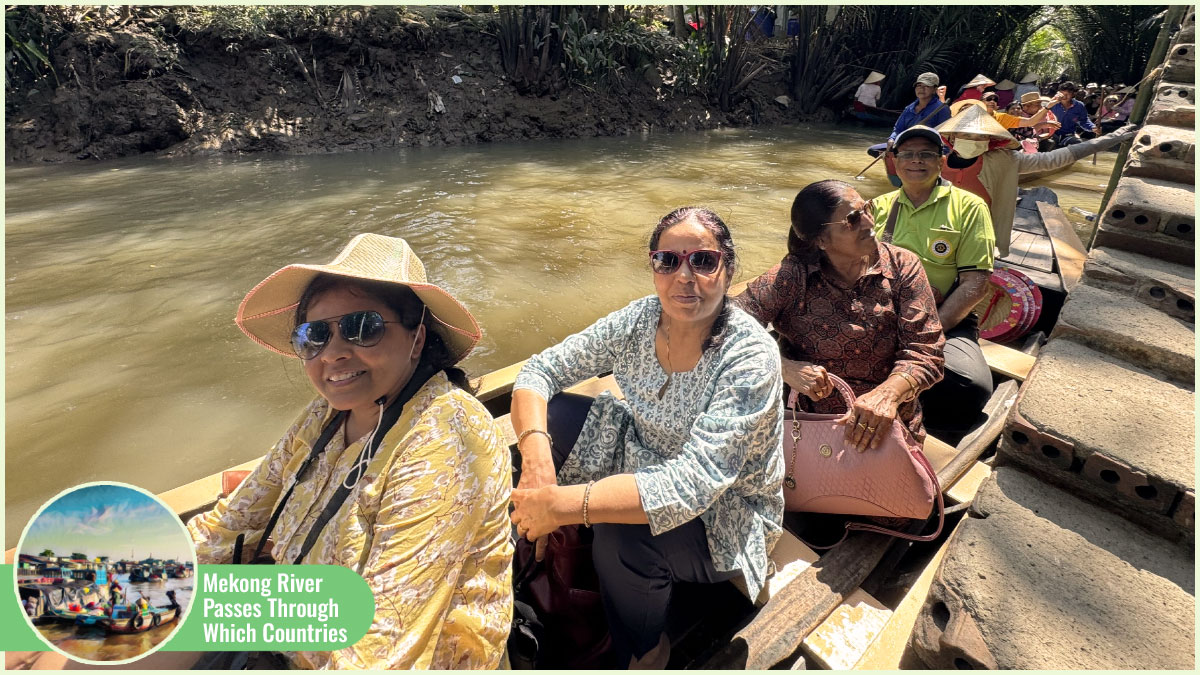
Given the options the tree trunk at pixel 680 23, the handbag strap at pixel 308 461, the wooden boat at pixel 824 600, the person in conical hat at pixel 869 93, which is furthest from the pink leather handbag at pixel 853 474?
the person in conical hat at pixel 869 93

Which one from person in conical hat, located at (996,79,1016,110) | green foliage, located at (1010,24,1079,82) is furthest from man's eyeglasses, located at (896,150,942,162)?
green foliage, located at (1010,24,1079,82)

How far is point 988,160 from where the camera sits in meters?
3.77

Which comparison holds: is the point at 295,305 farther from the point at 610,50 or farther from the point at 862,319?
the point at 610,50

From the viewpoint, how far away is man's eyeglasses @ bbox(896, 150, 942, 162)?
2.70 metres

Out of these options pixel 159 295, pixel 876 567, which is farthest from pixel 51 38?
pixel 876 567

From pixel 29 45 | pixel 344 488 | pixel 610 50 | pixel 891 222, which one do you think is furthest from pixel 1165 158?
pixel 29 45

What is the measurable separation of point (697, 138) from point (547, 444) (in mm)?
12675

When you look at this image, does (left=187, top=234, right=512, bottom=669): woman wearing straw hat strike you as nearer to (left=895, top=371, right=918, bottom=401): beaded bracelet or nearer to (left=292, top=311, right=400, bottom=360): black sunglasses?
(left=292, top=311, right=400, bottom=360): black sunglasses

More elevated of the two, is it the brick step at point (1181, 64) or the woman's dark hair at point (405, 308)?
the brick step at point (1181, 64)

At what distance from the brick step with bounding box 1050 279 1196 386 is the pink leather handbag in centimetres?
67

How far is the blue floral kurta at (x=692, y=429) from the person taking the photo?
4.65 feet

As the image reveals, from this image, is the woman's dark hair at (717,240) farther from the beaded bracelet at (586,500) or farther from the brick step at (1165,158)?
the brick step at (1165,158)

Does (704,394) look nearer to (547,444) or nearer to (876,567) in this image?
(547,444)

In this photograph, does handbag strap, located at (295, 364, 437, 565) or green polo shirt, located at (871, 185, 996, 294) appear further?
green polo shirt, located at (871, 185, 996, 294)
